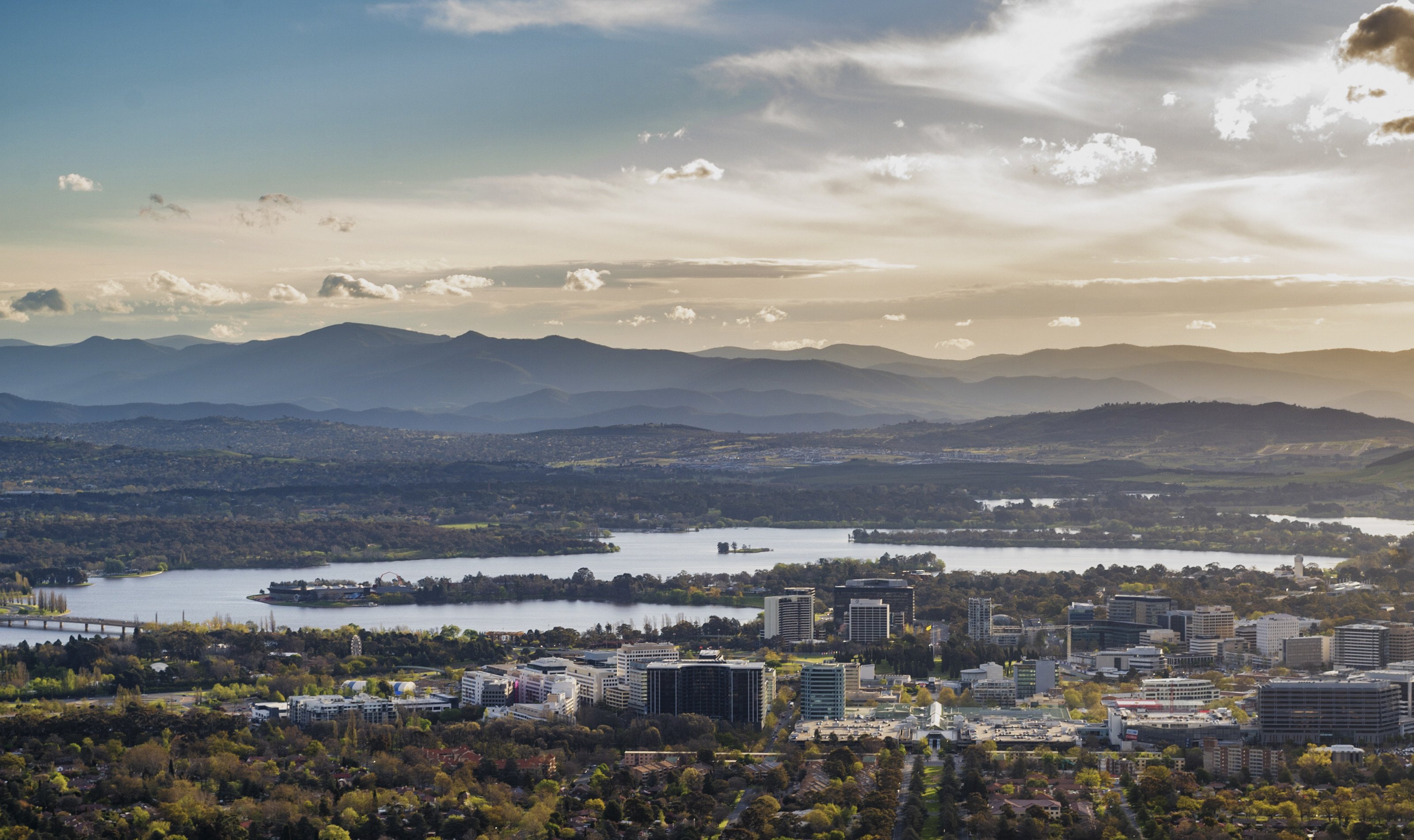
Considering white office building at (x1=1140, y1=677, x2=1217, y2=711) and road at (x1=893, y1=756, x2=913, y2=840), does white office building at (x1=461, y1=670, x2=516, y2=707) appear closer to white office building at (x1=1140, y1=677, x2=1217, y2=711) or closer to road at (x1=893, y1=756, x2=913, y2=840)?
road at (x1=893, y1=756, x2=913, y2=840)

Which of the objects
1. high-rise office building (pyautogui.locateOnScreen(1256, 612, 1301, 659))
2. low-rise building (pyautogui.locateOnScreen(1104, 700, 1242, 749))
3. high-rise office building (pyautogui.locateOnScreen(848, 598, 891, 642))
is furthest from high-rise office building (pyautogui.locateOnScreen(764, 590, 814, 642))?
low-rise building (pyautogui.locateOnScreen(1104, 700, 1242, 749))

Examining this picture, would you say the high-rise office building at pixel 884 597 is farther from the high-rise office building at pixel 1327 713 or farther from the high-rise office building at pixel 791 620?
the high-rise office building at pixel 1327 713

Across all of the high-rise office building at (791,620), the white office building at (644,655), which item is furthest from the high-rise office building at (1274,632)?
the white office building at (644,655)

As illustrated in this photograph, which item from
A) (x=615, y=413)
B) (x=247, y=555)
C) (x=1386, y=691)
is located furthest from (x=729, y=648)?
(x=615, y=413)

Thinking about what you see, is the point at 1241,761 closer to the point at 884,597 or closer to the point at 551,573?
the point at 884,597

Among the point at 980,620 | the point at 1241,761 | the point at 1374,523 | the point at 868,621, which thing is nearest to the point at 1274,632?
the point at 980,620

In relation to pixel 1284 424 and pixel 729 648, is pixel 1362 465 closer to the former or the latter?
pixel 1284 424
